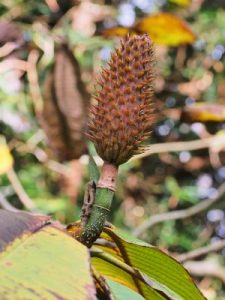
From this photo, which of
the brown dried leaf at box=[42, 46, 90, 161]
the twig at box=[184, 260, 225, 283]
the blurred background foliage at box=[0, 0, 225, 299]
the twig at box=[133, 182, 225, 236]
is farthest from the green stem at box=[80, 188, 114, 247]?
the twig at box=[184, 260, 225, 283]

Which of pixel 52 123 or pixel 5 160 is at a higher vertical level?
pixel 52 123

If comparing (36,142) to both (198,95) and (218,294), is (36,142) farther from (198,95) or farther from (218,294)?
(218,294)

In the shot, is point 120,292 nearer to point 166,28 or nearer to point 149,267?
point 149,267

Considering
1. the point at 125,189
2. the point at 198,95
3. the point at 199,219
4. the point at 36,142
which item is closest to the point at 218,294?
the point at 199,219

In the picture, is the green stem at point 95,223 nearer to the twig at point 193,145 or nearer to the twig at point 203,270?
the twig at point 203,270

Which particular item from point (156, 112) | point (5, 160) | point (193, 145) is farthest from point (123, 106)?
point (193, 145)

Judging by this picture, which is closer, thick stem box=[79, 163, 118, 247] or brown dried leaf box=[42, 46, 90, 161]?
thick stem box=[79, 163, 118, 247]

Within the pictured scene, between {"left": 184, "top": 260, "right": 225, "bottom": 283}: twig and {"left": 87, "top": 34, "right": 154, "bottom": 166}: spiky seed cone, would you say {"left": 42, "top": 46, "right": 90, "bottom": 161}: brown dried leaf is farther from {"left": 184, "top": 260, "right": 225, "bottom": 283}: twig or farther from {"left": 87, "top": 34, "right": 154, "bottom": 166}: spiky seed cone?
{"left": 87, "top": 34, "right": 154, "bottom": 166}: spiky seed cone
